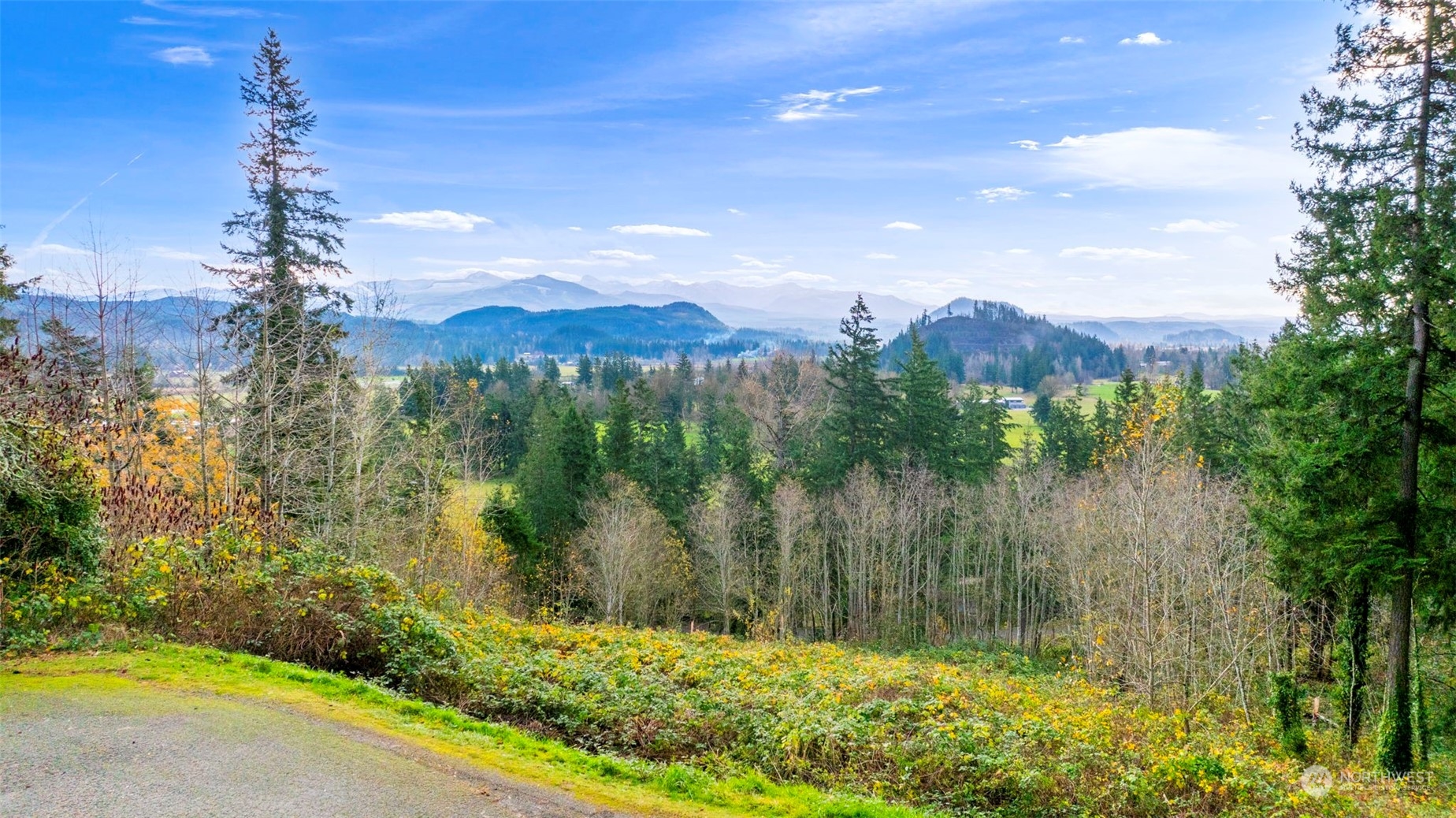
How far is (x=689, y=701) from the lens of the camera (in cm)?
977

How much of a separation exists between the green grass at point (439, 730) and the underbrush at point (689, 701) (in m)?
0.39

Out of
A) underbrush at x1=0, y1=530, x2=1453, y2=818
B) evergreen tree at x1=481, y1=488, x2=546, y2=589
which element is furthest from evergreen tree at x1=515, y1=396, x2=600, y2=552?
underbrush at x1=0, y1=530, x2=1453, y2=818

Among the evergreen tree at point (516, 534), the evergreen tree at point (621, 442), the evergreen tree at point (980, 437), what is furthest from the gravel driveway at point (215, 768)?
the evergreen tree at point (980, 437)

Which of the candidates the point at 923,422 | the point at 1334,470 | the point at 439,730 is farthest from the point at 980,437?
the point at 439,730

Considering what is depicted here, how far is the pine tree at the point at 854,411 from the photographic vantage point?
39.1m

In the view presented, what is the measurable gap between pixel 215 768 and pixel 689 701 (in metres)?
5.16

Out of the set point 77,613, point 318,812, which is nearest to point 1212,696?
point 318,812

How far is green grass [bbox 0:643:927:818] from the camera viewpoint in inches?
292

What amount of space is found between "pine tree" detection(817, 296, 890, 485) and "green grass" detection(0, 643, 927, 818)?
100ft

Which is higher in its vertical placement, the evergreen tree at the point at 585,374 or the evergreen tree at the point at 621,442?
the evergreen tree at the point at 585,374

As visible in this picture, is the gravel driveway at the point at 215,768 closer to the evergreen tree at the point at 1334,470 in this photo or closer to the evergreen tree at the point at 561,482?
the evergreen tree at the point at 1334,470

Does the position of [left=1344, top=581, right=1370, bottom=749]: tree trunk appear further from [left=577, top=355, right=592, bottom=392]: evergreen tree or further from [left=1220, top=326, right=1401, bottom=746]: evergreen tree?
[left=577, top=355, right=592, bottom=392]: evergreen tree

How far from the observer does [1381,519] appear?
1413 cm

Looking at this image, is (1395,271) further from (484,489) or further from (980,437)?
(484,489)
